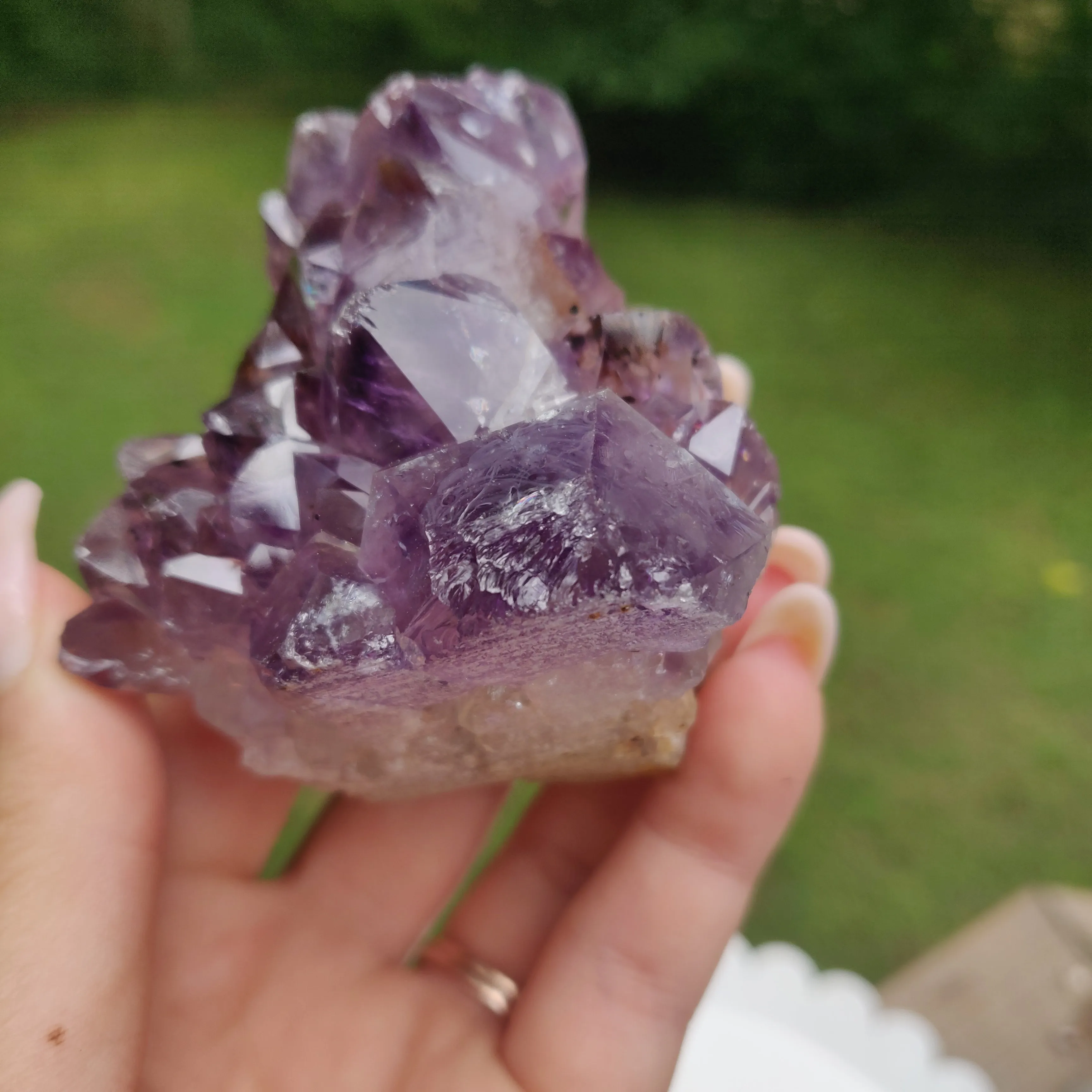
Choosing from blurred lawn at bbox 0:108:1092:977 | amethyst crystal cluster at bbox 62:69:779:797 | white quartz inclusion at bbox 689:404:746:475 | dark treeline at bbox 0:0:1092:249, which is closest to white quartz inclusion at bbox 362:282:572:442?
amethyst crystal cluster at bbox 62:69:779:797


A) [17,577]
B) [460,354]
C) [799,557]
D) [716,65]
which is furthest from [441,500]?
[716,65]

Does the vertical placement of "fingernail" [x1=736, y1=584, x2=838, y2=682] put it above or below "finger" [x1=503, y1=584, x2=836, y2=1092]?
above

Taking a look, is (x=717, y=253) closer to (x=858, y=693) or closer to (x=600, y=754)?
(x=858, y=693)

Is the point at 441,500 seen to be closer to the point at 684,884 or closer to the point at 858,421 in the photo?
the point at 684,884

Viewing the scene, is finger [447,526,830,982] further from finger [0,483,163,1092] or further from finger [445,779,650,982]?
finger [0,483,163,1092]

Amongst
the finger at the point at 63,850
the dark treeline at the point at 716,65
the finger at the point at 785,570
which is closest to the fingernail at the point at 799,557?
the finger at the point at 785,570

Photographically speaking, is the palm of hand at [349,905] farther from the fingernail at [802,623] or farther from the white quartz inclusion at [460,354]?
the white quartz inclusion at [460,354]

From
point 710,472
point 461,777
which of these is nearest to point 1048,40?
point 710,472
